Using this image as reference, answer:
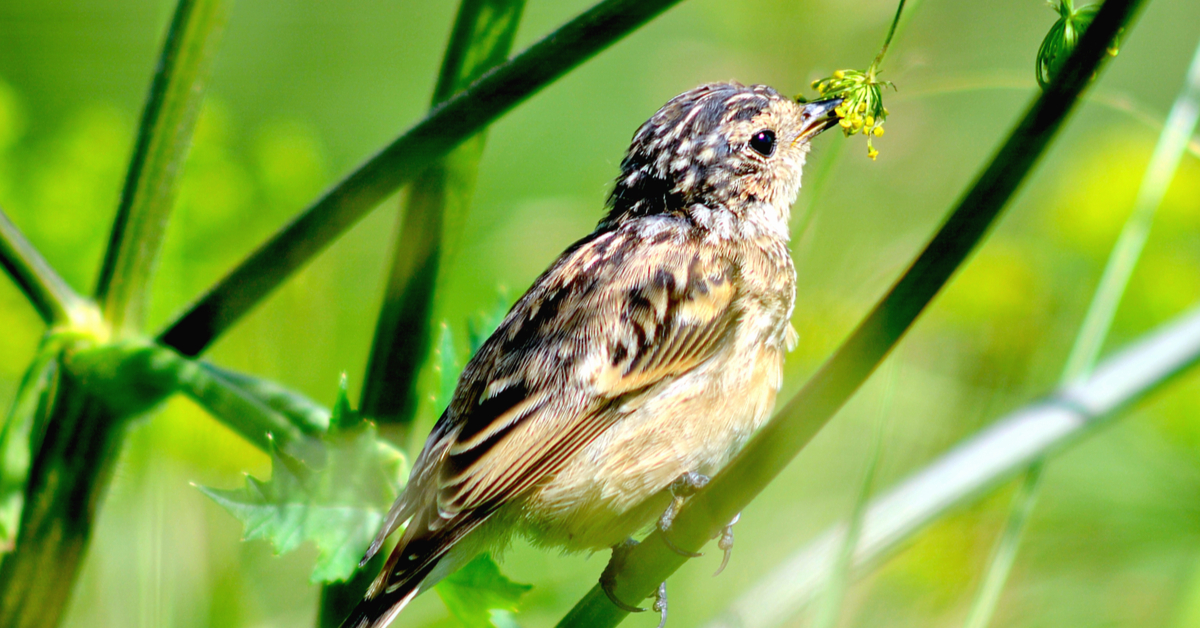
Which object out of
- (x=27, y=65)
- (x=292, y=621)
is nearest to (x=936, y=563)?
(x=292, y=621)

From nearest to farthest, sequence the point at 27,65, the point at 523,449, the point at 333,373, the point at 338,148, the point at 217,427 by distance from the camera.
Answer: the point at 523,449, the point at 217,427, the point at 333,373, the point at 27,65, the point at 338,148

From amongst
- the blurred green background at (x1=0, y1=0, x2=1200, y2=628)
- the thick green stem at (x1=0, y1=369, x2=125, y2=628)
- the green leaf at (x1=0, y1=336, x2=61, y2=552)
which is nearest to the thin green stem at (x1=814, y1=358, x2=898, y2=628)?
the blurred green background at (x1=0, y1=0, x2=1200, y2=628)

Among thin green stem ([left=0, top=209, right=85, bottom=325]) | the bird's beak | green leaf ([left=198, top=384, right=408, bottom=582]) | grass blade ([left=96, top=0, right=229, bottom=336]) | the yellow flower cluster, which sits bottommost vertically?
green leaf ([left=198, top=384, right=408, bottom=582])

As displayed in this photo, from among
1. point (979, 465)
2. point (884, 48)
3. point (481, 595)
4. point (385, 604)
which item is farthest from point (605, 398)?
point (884, 48)

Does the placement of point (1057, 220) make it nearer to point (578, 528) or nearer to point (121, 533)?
point (578, 528)

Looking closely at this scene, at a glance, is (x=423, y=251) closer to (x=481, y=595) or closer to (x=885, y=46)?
(x=481, y=595)

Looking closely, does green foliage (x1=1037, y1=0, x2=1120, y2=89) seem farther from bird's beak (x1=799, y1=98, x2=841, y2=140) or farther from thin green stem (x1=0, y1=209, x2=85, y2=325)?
thin green stem (x1=0, y1=209, x2=85, y2=325)
